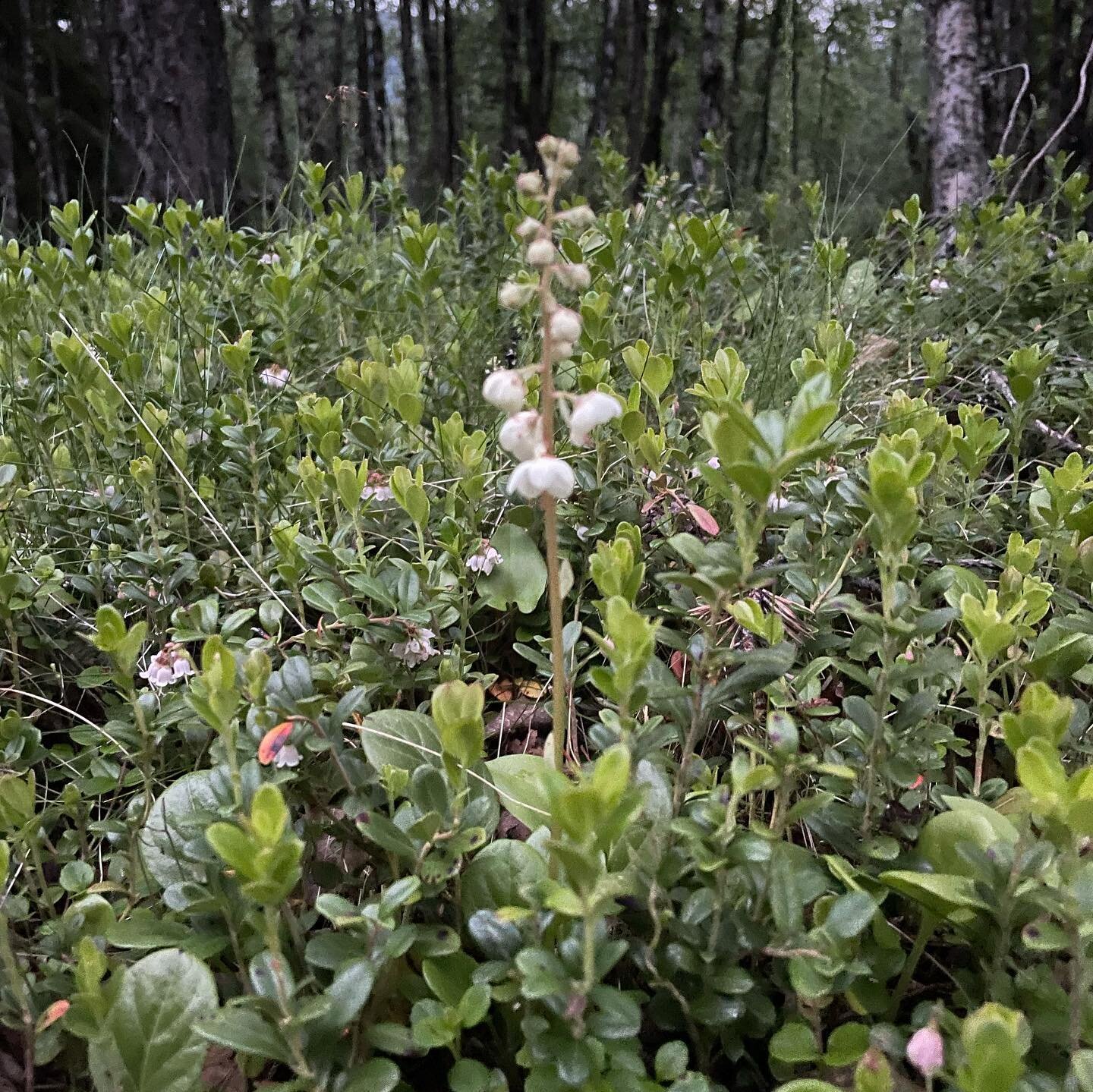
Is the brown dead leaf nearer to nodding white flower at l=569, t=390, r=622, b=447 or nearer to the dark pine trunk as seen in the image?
nodding white flower at l=569, t=390, r=622, b=447

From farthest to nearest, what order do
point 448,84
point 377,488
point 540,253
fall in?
point 448,84 → point 377,488 → point 540,253

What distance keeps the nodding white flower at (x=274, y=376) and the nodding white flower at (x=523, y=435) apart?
149 centimetres

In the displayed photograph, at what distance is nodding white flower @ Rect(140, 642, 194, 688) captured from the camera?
1.31m

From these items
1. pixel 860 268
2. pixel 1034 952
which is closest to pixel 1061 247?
pixel 860 268

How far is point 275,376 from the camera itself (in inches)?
90.9

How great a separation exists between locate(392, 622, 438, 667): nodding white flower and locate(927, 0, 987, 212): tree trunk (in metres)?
4.42

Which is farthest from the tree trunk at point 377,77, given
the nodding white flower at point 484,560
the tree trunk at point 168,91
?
the nodding white flower at point 484,560

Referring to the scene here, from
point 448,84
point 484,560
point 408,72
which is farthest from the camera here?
point 408,72

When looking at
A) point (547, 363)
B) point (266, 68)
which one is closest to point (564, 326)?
point (547, 363)

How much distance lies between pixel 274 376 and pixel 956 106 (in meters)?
4.23

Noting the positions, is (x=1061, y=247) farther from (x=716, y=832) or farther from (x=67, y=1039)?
(x=67, y=1039)

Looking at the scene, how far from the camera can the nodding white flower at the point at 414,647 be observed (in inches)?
51.2

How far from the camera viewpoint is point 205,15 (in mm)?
5547

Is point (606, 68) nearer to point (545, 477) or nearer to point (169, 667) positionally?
point (169, 667)
